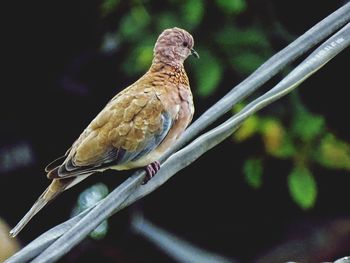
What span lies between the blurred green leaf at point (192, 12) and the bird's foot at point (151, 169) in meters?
1.67

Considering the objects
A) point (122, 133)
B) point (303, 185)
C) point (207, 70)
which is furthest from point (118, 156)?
point (303, 185)

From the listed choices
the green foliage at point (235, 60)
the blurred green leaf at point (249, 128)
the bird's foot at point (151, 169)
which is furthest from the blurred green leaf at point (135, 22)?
the bird's foot at point (151, 169)

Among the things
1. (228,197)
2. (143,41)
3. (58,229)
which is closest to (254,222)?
(228,197)

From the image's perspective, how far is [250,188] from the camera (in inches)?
236

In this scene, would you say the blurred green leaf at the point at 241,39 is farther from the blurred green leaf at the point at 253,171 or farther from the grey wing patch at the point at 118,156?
the grey wing patch at the point at 118,156

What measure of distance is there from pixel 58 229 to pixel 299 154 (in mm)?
2799

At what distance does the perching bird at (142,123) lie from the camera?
3.44 metres

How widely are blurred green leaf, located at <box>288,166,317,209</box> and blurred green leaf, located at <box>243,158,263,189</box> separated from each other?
0.13 meters

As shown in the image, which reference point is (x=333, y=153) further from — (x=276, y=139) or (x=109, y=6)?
(x=109, y=6)

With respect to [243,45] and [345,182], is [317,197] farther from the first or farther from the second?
[243,45]

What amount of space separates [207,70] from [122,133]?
1.65 meters

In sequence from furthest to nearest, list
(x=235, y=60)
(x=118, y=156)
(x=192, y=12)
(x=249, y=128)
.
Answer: (x=249, y=128) → (x=235, y=60) → (x=192, y=12) → (x=118, y=156)

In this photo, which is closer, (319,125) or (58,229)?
(58,229)

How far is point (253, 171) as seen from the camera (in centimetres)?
560
